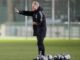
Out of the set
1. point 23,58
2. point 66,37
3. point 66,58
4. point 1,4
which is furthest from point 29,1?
point 66,58

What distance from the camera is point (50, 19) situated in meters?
38.3

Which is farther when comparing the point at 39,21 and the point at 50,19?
the point at 50,19

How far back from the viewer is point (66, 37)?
1454 inches

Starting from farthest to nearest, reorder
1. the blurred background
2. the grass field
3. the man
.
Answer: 1. the blurred background
2. the grass field
3. the man

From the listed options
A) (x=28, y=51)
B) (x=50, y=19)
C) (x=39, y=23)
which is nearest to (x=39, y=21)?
(x=39, y=23)

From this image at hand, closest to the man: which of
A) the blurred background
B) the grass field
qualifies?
the grass field

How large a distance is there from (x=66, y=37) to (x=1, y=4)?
696 centimetres

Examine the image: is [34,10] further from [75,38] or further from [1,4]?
[1,4]

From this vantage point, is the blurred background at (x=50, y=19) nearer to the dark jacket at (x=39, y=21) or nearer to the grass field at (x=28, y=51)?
the grass field at (x=28, y=51)

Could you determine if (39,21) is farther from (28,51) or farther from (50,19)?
(50,19)

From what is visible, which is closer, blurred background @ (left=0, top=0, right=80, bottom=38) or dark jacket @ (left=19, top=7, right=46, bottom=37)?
dark jacket @ (left=19, top=7, right=46, bottom=37)

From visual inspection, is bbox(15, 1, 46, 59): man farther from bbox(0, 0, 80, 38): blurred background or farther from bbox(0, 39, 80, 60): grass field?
bbox(0, 0, 80, 38): blurred background

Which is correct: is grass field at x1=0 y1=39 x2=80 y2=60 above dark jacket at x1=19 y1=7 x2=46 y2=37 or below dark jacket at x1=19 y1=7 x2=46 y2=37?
below

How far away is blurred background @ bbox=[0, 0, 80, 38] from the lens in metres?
37.4
